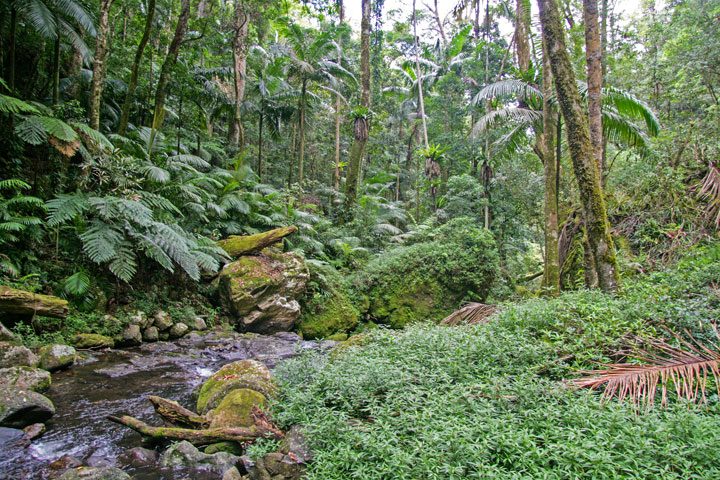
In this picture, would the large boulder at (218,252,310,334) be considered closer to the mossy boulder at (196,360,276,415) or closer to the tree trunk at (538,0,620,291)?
the mossy boulder at (196,360,276,415)

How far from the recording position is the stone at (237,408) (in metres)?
4.02

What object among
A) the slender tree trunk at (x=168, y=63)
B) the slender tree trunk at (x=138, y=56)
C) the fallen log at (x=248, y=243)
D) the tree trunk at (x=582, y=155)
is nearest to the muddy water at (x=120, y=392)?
the fallen log at (x=248, y=243)

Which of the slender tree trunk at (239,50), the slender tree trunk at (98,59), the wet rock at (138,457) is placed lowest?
the wet rock at (138,457)

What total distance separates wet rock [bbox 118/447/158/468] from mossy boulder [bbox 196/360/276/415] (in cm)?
81

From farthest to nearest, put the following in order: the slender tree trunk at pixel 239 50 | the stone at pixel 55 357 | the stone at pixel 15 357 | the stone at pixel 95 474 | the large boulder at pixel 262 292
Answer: the slender tree trunk at pixel 239 50 < the large boulder at pixel 262 292 < the stone at pixel 55 357 < the stone at pixel 15 357 < the stone at pixel 95 474

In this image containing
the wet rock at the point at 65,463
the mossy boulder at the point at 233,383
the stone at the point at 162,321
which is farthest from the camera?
the stone at the point at 162,321

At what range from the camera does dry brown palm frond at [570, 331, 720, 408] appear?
10.2 ft

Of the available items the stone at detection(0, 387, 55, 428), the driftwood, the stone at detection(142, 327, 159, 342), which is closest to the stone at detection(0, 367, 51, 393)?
the stone at detection(0, 387, 55, 428)

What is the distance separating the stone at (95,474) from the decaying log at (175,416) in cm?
89

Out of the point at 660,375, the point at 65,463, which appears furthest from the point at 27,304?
the point at 660,375

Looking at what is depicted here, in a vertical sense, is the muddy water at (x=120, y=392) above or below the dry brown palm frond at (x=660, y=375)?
below

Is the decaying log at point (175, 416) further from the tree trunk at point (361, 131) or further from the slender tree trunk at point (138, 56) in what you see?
the tree trunk at point (361, 131)

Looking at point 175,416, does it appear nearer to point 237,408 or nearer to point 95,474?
point 237,408

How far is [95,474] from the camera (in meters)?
3.10
